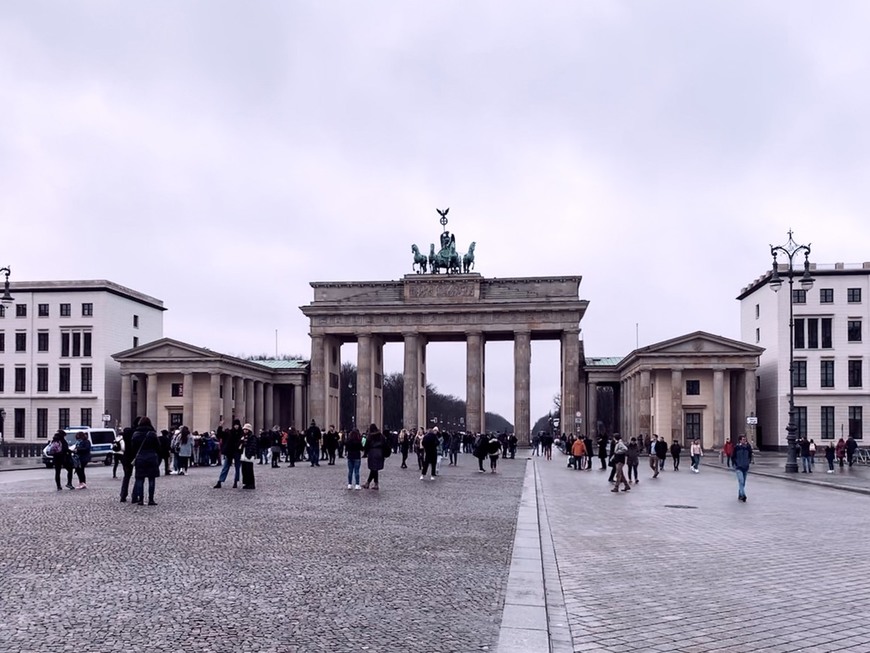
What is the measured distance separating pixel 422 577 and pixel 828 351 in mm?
72328

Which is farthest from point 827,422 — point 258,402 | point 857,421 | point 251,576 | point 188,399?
point 251,576

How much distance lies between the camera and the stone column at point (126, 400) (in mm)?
83938

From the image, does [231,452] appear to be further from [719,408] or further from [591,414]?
[591,414]

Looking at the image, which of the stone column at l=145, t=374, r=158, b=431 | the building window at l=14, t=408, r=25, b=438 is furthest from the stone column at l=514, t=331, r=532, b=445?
the building window at l=14, t=408, r=25, b=438

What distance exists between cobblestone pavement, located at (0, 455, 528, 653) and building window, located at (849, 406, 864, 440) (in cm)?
6309

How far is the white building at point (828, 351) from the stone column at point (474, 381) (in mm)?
26773

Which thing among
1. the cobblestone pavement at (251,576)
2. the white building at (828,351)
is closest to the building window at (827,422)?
the white building at (828,351)

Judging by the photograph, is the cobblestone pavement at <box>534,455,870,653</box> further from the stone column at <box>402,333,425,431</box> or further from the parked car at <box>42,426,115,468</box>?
the stone column at <box>402,333,425,431</box>

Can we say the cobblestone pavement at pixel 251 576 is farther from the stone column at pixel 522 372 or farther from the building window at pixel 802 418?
the stone column at pixel 522 372

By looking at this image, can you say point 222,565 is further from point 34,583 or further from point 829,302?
point 829,302

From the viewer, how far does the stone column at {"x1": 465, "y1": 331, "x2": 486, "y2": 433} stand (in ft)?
289

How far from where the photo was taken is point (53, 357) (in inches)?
3342

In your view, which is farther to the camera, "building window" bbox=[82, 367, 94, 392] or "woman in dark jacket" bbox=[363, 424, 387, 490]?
"building window" bbox=[82, 367, 94, 392]

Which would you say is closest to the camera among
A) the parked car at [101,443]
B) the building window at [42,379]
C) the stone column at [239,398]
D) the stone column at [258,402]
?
the parked car at [101,443]
